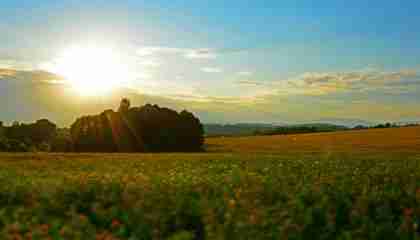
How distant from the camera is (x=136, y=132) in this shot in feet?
193

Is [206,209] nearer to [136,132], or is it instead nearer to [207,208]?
[207,208]

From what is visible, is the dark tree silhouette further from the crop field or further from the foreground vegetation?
the foreground vegetation

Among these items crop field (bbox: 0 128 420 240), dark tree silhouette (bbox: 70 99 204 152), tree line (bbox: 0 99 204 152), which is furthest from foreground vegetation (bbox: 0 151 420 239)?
dark tree silhouette (bbox: 70 99 204 152)

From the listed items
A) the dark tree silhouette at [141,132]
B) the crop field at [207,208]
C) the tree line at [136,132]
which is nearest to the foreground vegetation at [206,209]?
the crop field at [207,208]

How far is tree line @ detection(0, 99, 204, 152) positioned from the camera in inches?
2287

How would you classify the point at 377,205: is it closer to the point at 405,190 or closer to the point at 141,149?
the point at 405,190

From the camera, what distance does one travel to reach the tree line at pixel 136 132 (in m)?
58.1

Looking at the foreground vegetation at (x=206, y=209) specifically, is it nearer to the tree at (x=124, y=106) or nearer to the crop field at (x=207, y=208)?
the crop field at (x=207, y=208)

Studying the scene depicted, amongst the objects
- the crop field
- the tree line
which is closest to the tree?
the tree line

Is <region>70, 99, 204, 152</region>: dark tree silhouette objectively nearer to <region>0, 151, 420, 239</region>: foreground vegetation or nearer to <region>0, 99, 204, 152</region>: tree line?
<region>0, 99, 204, 152</region>: tree line

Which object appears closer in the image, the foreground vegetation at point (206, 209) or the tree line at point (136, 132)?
the foreground vegetation at point (206, 209)

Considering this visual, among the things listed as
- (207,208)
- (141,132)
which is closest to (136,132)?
(141,132)

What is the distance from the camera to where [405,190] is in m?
9.30

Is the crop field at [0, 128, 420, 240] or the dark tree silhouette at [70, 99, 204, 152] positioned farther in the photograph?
the dark tree silhouette at [70, 99, 204, 152]
